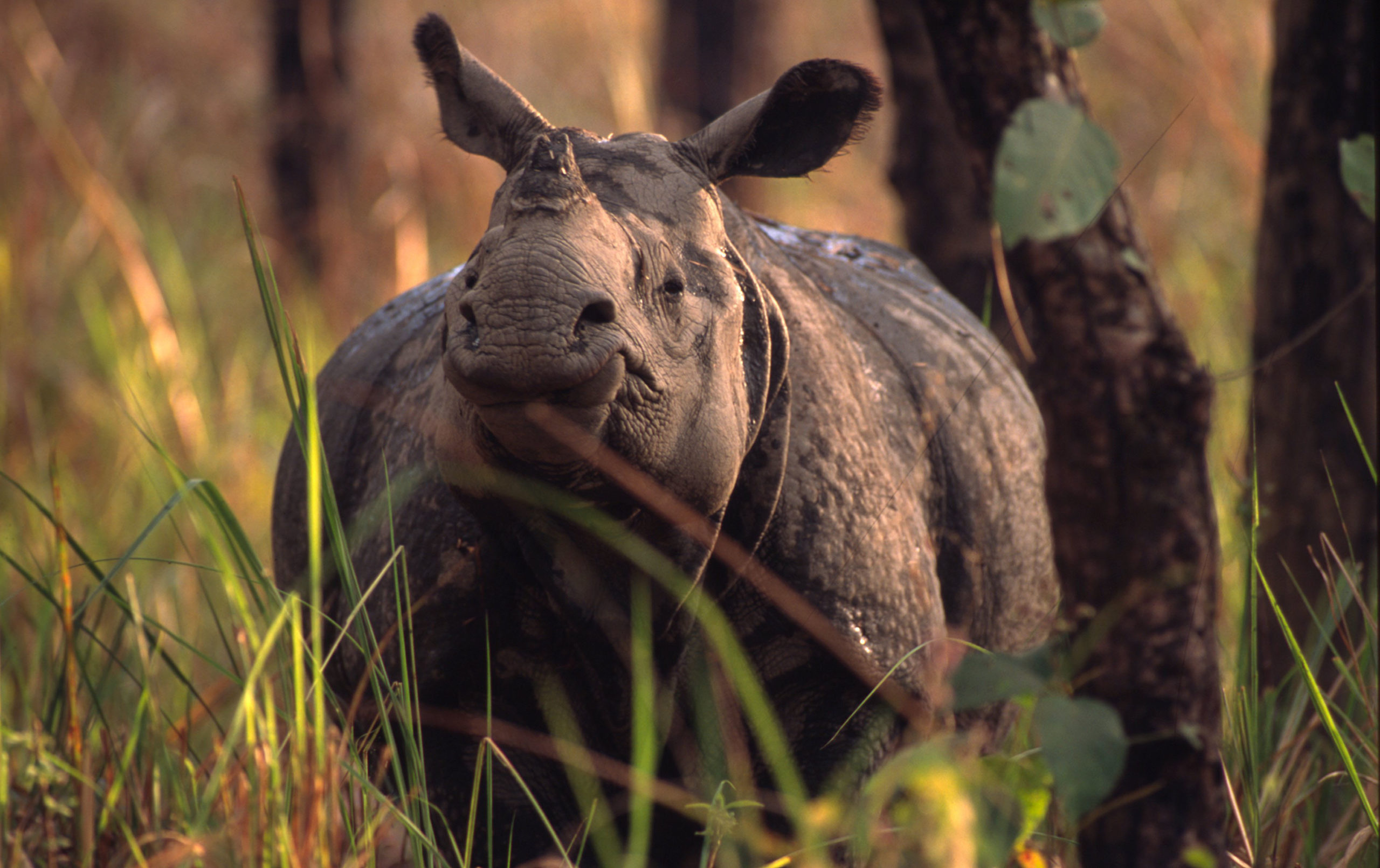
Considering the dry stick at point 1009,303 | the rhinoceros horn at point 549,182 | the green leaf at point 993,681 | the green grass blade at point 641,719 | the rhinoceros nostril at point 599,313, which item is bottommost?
the green grass blade at point 641,719

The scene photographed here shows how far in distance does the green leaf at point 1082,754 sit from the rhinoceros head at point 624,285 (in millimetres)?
645

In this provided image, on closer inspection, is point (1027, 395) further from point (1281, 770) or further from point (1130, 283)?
point (1281, 770)

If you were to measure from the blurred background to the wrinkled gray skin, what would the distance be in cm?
60

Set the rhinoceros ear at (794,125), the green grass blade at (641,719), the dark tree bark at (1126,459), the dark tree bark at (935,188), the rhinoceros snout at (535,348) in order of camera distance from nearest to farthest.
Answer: the rhinoceros snout at (535,348), the green grass blade at (641,719), the rhinoceros ear at (794,125), the dark tree bark at (1126,459), the dark tree bark at (935,188)

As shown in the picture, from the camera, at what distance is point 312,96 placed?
308 inches

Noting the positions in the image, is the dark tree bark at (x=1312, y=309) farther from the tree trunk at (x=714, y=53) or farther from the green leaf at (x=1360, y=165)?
the tree trunk at (x=714, y=53)

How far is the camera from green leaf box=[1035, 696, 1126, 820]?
138 centimetres

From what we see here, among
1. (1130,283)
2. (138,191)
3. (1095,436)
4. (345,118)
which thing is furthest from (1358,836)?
(138,191)

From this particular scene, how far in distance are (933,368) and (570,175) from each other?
103 cm

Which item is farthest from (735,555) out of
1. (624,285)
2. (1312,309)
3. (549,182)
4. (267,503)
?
(267,503)

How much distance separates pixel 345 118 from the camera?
7941 mm

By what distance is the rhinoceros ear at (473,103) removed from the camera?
2.16m

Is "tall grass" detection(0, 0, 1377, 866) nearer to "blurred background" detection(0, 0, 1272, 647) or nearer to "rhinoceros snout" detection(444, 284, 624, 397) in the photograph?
"blurred background" detection(0, 0, 1272, 647)

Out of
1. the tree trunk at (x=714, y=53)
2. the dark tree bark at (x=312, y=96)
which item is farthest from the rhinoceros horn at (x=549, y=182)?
the dark tree bark at (x=312, y=96)
